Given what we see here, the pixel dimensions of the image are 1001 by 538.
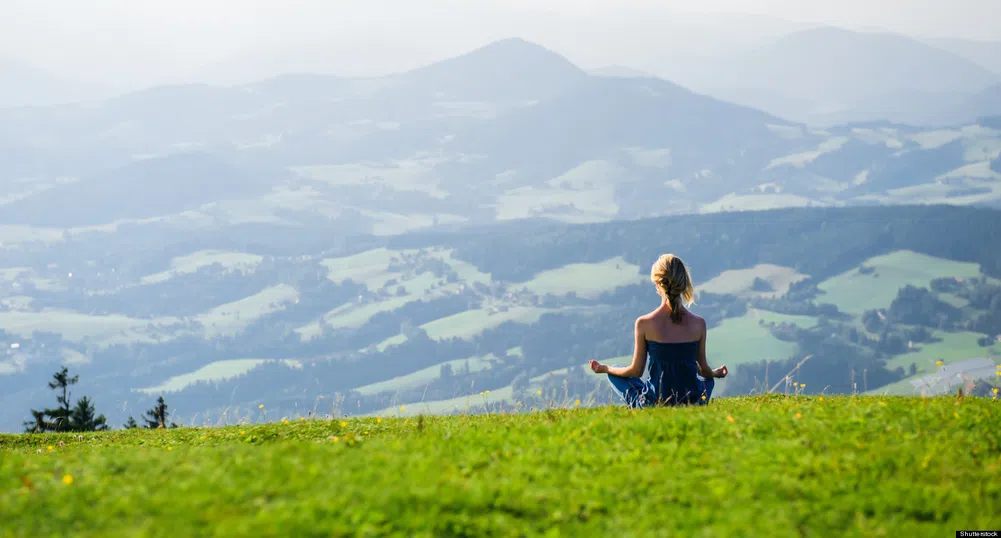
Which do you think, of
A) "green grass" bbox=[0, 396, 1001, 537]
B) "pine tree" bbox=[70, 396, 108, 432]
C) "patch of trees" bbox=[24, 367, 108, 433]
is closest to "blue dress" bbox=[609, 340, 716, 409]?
"green grass" bbox=[0, 396, 1001, 537]

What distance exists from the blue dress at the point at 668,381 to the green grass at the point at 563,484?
3.34m

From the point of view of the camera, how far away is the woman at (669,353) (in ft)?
45.6

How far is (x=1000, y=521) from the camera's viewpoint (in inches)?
305

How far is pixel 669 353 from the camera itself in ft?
47.5

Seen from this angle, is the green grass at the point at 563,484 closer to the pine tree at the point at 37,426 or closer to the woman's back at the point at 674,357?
the woman's back at the point at 674,357

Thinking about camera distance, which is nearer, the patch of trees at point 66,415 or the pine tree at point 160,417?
the pine tree at point 160,417

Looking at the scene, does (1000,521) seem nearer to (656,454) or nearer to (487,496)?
(656,454)

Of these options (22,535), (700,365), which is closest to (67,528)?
(22,535)

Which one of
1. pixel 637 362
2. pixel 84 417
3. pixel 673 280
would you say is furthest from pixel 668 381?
pixel 84 417

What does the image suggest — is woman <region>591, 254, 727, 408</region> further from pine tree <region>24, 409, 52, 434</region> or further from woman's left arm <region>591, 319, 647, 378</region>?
pine tree <region>24, 409, 52, 434</region>

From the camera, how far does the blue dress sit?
47.5 ft

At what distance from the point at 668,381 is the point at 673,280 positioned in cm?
198

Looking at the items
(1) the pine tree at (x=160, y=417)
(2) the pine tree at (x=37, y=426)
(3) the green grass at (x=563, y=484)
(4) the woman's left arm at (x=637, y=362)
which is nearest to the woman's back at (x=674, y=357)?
(4) the woman's left arm at (x=637, y=362)

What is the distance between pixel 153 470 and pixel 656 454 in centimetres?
525
